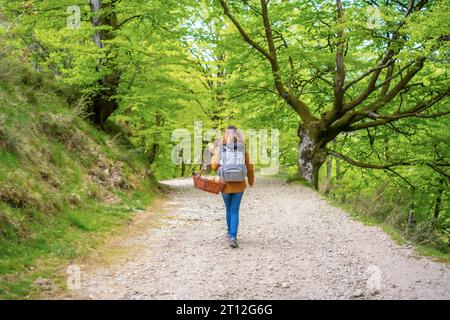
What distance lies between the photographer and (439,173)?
14.1 m

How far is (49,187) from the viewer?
25.5 feet

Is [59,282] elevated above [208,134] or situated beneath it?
situated beneath

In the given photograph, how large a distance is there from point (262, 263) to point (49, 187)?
416 centimetres

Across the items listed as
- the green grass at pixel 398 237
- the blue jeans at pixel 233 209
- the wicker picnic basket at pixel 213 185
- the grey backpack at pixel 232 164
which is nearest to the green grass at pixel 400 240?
the green grass at pixel 398 237

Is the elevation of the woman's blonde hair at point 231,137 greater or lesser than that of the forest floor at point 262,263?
greater

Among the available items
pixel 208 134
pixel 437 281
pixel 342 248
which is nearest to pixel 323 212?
pixel 342 248

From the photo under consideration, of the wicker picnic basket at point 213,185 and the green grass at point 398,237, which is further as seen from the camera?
the wicker picnic basket at point 213,185

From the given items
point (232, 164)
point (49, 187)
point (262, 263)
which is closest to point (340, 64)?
point (232, 164)

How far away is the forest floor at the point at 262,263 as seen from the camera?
16.4 ft

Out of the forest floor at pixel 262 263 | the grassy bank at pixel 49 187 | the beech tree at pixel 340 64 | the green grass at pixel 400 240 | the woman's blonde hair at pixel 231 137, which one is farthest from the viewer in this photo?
the beech tree at pixel 340 64

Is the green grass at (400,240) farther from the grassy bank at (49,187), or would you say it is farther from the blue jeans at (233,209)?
the grassy bank at (49,187)
